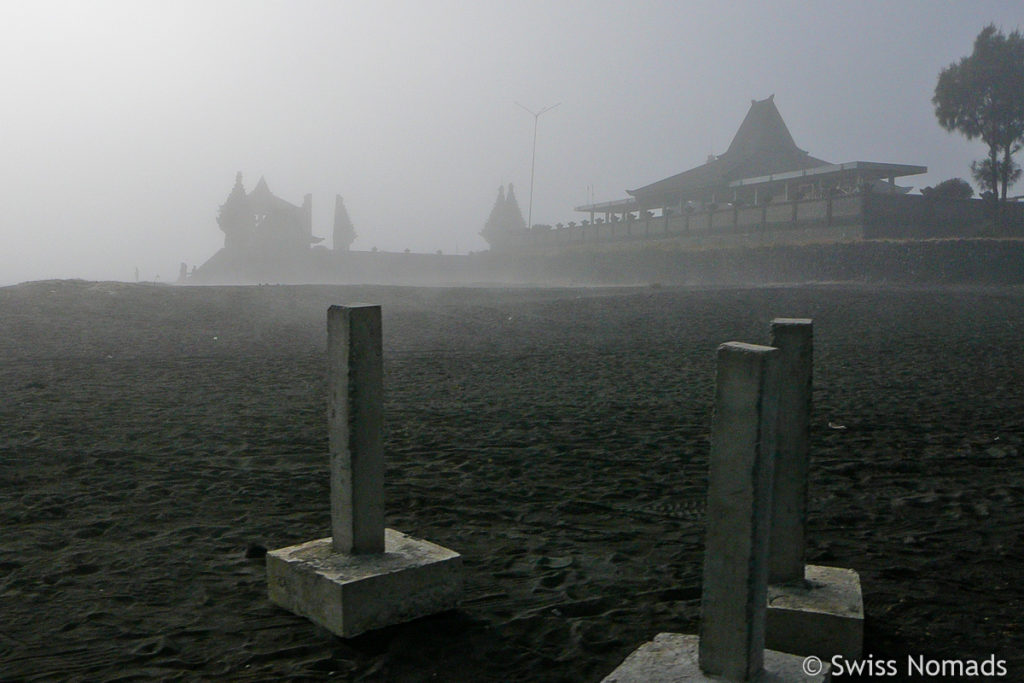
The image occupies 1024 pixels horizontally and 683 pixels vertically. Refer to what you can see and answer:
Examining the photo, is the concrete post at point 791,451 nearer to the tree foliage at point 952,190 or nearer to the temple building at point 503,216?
the tree foliage at point 952,190

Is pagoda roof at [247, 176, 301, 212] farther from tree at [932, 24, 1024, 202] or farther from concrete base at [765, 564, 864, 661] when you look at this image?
concrete base at [765, 564, 864, 661]

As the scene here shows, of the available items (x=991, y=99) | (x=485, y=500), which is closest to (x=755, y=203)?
(x=991, y=99)

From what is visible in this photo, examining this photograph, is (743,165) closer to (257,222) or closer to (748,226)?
(748,226)

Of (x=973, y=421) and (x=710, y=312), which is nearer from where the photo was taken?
(x=973, y=421)

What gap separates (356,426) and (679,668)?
158cm

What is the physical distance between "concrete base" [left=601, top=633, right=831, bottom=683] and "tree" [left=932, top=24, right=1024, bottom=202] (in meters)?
37.7

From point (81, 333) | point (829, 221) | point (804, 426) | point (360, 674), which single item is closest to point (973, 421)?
point (804, 426)

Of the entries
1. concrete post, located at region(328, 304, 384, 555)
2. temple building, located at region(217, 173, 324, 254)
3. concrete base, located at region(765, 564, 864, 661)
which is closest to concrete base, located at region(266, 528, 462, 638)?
concrete post, located at region(328, 304, 384, 555)

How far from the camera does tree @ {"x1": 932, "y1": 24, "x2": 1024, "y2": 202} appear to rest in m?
36.2

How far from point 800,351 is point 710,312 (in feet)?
46.7

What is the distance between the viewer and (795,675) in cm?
267

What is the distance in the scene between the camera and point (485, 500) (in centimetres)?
529

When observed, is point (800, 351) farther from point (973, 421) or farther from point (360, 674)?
point (973, 421)

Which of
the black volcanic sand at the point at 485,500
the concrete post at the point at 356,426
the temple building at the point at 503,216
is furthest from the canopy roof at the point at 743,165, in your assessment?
the concrete post at the point at 356,426
